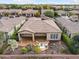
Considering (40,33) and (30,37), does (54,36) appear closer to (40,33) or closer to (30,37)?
(40,33)

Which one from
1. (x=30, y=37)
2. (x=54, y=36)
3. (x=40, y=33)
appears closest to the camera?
(x=54, y=36)

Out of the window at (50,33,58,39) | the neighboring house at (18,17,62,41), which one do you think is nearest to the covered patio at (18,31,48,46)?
the neighboring house at (18,17,62,41)

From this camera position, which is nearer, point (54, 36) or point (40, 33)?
point (54, 36)

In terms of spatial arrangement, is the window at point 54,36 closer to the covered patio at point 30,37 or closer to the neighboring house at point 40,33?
the neighboring house at point 40,33

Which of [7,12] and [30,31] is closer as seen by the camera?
[30,31]

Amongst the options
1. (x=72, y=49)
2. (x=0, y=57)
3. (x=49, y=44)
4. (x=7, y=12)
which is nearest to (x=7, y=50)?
(x=49, y=44)

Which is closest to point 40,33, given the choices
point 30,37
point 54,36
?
point 30,37

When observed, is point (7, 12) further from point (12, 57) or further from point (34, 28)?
point (12, 57)

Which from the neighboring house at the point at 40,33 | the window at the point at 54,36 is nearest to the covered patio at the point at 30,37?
the neighboring house at the point at 40,33

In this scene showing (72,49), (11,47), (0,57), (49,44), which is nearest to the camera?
(0,57)

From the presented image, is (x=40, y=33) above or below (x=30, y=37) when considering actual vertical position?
above

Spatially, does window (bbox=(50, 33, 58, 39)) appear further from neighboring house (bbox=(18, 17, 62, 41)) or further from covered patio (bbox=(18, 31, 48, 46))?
covered patio (bbox=(18, 31, 48, 46))
